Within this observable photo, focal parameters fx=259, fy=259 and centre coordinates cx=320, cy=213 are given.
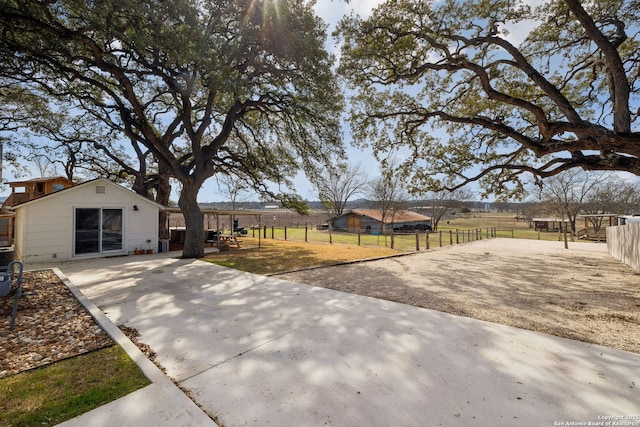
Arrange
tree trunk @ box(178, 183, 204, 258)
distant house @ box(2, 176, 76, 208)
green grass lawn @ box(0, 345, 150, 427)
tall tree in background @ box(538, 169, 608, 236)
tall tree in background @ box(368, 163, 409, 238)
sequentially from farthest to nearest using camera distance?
1. tall tree in background @ box(368, 163, 409, 238)
2. tall tree in background @ box(538, 169, 608, 236)
3. distant house @ box(2, 176, 76, 208)
4. tree trunk @ box(178, 183, 204, 258)
5. green grass lawn @ box(0, 345, 150, 427)

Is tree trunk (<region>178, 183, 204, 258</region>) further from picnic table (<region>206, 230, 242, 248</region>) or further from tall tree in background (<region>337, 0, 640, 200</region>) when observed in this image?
tall tree in background (<region>337, 0, 640, 200</region>)

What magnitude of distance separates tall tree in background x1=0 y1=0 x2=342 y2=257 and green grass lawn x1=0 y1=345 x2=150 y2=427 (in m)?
7.04

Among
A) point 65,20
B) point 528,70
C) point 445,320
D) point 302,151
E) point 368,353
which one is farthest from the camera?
point 302,151

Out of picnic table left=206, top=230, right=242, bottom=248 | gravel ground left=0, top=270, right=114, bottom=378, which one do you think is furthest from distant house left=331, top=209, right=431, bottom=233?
gravel ground left=0, top=270, right=114, bottom=378

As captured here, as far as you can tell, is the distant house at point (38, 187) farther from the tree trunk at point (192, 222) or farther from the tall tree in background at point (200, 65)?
the tree trunk at point (192, 222)

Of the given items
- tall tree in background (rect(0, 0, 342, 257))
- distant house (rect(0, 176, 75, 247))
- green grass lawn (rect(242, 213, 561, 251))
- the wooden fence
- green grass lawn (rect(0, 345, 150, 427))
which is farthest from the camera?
green grass lawn (rect(242, 213, 561, 251))

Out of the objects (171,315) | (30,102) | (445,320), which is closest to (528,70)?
(445,320)

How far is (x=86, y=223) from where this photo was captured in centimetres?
985

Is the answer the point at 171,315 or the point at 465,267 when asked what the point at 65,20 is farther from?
the point at 465,267

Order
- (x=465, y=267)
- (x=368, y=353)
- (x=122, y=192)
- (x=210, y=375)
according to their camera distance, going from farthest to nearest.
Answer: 1. (x=122, y=192)
2. (x=465, y=267)
3. (x=368, y=353)
4. (x=210, y=375)

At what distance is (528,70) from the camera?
22.5ft

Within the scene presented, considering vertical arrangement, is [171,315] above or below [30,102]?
below

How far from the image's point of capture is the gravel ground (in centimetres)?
281

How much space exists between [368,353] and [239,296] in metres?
3.09
